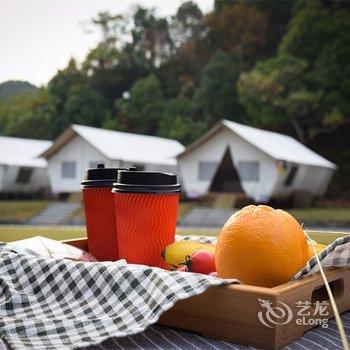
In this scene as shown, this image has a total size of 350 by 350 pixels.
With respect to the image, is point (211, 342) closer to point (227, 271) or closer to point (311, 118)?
point (227, 271)

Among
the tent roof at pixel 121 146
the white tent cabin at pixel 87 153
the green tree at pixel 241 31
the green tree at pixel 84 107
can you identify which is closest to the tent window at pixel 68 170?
the white tent cabin at pixel 87 153

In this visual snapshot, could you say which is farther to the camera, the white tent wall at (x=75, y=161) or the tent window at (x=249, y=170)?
the white tent wall at (x=75, y=161)

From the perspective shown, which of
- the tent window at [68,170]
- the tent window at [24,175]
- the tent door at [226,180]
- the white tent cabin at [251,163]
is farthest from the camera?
the tent window at [24,175]

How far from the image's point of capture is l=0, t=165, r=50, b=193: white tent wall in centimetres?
2412

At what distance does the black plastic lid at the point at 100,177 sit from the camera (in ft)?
6.48

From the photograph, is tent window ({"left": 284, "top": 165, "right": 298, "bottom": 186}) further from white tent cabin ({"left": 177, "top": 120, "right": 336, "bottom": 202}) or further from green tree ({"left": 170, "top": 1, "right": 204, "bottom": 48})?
green tree ({"left": 170, "top": 1, "right": 204, "bottom": 48})

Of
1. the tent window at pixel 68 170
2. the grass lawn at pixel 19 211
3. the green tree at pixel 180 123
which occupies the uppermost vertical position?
the green tree at pixel 180 123

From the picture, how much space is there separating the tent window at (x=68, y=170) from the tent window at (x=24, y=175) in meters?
2.42

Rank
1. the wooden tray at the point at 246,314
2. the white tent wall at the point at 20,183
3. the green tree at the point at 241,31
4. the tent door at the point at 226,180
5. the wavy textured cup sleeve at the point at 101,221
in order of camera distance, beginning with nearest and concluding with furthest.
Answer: the wooden tray at the point at 246,314 → the wavy textured cup sleeve at the point at 101,221 → the tent door at the point at 226,180 → the white tent wall at the point at 20,183 → the green tree at the point at 241,31

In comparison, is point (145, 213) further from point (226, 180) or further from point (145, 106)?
point (145, 106)

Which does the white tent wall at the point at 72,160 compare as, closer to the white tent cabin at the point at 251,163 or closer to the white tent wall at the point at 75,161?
the white tent wall at the point at 75,161

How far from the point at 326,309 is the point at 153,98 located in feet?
110

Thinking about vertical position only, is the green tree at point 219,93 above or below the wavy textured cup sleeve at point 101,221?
above

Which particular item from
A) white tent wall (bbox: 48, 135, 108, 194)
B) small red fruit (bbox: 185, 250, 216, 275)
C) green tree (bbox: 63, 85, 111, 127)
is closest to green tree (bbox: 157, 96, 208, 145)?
green tree (bbox: 63, 85, 111, 127)
